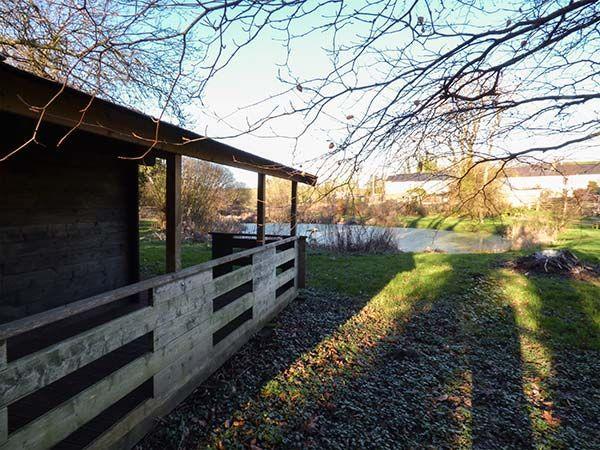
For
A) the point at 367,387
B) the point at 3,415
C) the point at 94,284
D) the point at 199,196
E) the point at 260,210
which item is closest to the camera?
the point at 3,415

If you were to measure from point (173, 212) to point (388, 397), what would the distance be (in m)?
2.42

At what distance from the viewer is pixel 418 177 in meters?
3.11

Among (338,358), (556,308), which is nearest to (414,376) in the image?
(338,358)

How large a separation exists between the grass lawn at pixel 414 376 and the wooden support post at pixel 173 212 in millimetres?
1151

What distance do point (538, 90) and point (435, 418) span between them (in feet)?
8.43

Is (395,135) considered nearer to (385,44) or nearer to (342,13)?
(385,44)

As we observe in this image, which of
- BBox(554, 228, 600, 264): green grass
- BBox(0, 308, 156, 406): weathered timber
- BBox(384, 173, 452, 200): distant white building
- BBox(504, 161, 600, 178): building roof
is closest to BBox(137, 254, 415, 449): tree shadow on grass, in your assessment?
BBox(0, 308, 156, 406): weathered timber

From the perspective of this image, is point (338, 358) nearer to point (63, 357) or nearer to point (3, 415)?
point (63, 357)

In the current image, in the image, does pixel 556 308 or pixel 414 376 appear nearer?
pixel 414 376

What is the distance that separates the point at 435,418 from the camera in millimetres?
2963

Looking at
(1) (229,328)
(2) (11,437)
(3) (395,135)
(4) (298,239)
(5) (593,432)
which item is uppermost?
(3) (395,135)

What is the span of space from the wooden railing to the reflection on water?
305 inches

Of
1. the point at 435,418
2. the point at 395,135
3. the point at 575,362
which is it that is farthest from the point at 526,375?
the point at 395,135

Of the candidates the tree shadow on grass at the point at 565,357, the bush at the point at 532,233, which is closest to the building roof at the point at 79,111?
the tree shadow on grass at the point at 565,357
